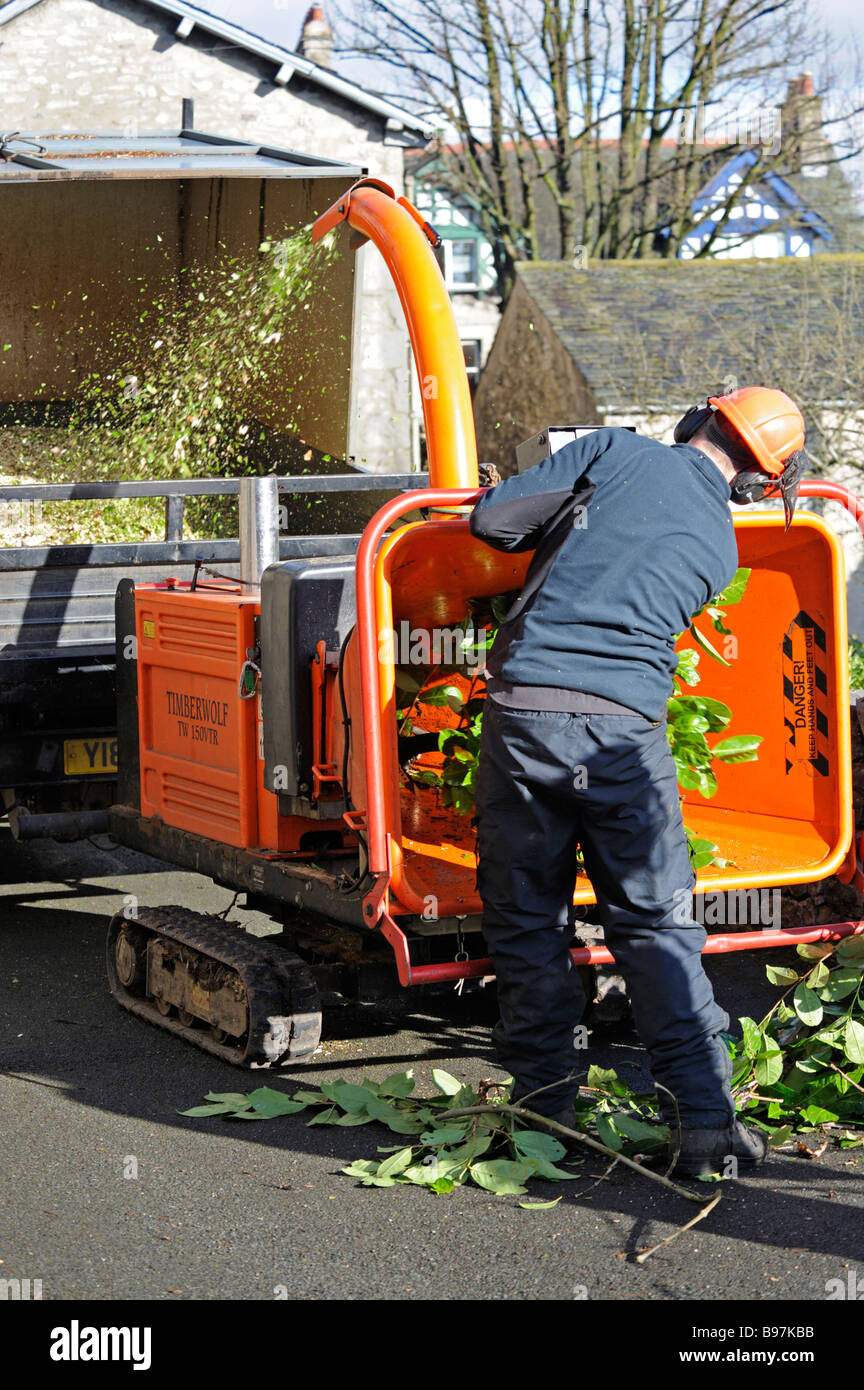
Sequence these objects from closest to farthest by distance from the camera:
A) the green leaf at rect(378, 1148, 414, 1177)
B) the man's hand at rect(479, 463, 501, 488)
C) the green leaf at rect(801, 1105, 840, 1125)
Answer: the green leaf at rect(378, 1148, 414, 1177) < the green leaf at rect(801, 1105, 840, 1125) < the man's hand at rect(479, 463, 501, 488)

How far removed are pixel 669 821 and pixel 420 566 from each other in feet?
3.71

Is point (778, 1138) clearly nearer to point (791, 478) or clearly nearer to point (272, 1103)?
point (272, 1103)

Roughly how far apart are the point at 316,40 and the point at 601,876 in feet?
92.6

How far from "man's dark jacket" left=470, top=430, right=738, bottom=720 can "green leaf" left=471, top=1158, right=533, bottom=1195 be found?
125 centimetres

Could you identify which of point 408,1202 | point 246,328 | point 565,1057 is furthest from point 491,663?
point 246,328

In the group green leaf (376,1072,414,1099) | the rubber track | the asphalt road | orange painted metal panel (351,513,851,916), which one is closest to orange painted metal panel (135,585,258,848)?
the rubber track

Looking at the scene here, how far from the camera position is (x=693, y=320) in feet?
66.7

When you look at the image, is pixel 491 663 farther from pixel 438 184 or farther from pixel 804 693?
pixel 438 184

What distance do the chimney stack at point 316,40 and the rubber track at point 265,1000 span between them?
Answer: 26576 mm

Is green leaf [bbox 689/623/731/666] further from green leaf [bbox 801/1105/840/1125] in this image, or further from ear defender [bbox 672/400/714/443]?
green leaf [bbox 801/1105/840/1125]

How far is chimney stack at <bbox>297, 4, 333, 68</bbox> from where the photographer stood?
2936cm

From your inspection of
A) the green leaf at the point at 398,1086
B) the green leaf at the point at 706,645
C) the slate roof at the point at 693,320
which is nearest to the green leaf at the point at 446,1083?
the green leaf at the point at 398,1086

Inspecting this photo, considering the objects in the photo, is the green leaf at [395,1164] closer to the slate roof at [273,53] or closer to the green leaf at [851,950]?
the green leaf at [851,950]

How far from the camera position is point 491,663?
4.48 m
